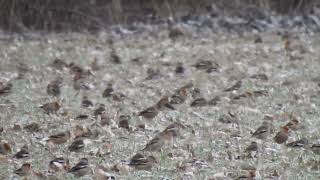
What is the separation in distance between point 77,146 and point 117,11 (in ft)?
17.4

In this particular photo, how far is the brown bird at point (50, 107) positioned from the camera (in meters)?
6.76

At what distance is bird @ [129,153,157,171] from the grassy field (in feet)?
0.18

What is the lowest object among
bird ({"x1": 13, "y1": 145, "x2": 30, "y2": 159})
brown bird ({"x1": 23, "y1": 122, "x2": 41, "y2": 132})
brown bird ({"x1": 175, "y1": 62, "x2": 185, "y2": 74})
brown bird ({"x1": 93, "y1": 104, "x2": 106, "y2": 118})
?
bird ({"x1": 13, "y1": 145, "x2": 30, "y2": 159})

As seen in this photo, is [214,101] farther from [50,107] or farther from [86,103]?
[50,107]

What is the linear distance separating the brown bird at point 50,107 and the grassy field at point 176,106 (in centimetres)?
5

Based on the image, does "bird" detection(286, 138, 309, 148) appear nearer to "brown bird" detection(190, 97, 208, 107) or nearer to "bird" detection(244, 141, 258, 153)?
"bird" detection(244, 141, 258, 153)

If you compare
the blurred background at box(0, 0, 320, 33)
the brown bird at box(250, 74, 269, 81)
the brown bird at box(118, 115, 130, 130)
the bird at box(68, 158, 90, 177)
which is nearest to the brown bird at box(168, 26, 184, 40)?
the blurred background at box(0, 0, 320, 33)

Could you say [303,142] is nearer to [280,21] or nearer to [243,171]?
[243,171]

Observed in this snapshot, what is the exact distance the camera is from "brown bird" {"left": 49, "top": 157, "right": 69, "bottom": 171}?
5324mm

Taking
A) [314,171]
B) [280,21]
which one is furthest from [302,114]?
[280,21]

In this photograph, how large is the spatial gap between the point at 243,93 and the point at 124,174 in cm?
239

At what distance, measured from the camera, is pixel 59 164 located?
5363 millimetres

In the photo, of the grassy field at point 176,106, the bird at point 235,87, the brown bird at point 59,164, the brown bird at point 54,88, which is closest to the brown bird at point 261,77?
the grassy field at point 176,106

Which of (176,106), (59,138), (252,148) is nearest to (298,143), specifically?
(252,148)
